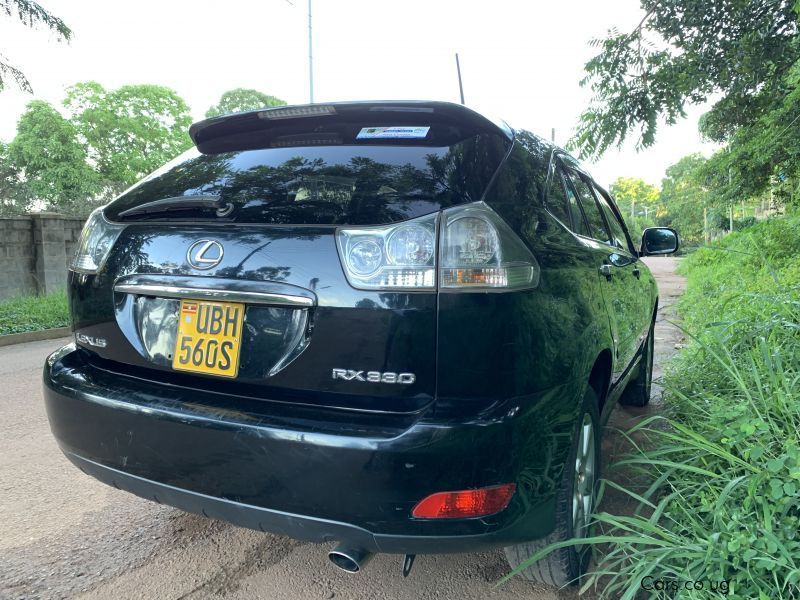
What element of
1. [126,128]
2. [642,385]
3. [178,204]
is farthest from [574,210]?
[126,128]

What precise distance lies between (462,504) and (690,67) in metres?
6.40

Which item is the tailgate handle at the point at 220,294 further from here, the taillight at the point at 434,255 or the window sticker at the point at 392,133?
the window sticker at the point at 392,133

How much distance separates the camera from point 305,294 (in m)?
1.45

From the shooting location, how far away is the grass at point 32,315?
752cm

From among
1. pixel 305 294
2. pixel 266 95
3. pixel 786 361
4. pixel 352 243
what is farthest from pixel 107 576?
pixel 266 95

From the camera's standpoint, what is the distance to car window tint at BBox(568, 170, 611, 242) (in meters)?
2.56

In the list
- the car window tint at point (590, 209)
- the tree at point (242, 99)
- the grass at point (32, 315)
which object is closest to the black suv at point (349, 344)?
the car window tint at point (590, 209)

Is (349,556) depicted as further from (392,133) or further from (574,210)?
(574,210)

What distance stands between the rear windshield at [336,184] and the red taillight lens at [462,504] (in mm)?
692

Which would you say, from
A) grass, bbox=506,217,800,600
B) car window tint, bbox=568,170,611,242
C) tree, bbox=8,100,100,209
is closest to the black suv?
grass, bbox=506,217,800,600

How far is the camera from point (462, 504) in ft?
4.52

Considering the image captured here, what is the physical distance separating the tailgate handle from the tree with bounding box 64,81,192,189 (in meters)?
35.0

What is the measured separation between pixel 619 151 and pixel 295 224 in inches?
248

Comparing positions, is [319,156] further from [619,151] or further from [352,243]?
[619,151]
